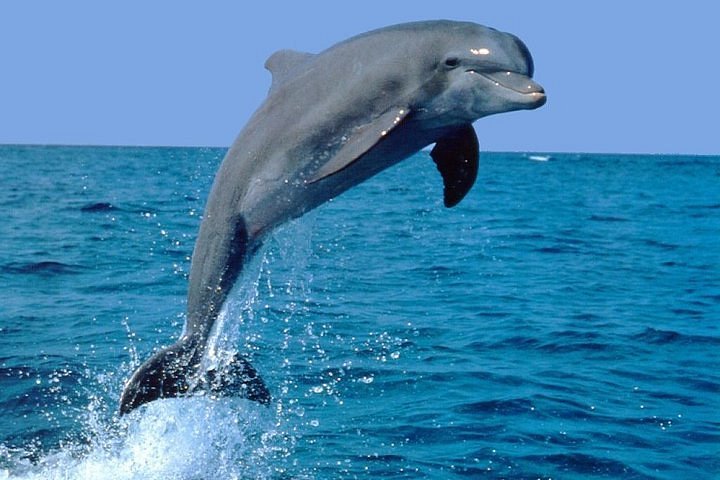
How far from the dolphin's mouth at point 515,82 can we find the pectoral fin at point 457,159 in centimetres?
43

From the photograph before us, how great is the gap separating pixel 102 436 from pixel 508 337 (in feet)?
17.0

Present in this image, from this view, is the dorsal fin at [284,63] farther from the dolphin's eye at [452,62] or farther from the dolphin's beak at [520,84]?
the dolphin's beak at [520,84]

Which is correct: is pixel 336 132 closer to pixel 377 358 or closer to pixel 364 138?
pixel 364 138

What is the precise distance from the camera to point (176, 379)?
19.9 ft

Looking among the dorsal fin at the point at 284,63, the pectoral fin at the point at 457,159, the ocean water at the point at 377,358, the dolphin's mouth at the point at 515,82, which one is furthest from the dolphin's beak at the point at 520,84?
the ocean water at the point at 377,358

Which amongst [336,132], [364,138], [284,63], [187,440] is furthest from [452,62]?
[187,440]

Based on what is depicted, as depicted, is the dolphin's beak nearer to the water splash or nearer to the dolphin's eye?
the dolphin's eye

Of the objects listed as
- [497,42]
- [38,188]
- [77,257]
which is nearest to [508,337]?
[497,42]

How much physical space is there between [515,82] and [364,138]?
0.79 metres

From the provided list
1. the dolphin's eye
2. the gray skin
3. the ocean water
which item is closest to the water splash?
the ocean water

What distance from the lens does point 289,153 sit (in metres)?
5.40

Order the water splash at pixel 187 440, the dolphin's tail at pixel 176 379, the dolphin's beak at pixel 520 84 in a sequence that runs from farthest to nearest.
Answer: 1. the water splash at pixel 187 440
2. the dolphin's tail at pixel 176 379
3. the dolphin's beak at pixel 520 84

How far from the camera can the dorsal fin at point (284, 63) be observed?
5.62 m

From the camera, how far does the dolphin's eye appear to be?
496 cm
